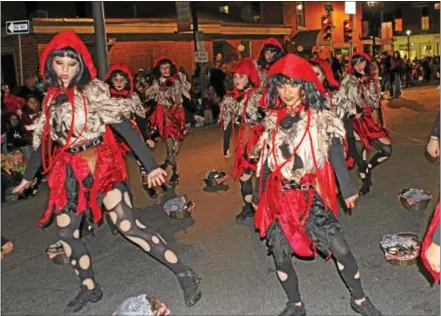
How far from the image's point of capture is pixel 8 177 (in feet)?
31.8

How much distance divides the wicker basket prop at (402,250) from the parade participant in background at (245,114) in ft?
6.00

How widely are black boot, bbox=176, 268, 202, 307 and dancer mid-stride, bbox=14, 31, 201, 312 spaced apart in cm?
2

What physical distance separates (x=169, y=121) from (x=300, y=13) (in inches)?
1101

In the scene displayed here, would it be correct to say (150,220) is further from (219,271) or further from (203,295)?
(203,295)

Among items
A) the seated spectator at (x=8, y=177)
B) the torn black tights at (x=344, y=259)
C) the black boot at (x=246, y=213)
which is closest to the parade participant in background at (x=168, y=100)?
the black boot at (x=246, y=213)

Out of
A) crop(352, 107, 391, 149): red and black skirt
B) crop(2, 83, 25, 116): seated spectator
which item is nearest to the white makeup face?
crop(352, 107, 391, 149): red and black skirt

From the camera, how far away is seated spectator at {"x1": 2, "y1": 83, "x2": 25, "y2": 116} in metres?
11.1

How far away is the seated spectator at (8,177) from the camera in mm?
9412

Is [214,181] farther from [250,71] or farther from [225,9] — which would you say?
[225,9]

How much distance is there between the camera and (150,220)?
7652 mm

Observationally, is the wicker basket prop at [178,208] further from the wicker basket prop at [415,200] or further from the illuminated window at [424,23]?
the illuminated window at [424,23]

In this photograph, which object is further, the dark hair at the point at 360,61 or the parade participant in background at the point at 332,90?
the dark hair at the point at 360,61

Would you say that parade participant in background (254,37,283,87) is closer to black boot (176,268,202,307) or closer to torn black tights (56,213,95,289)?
black boot (176,268,202,307)

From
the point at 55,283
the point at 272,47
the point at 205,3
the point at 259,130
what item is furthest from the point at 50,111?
the point at 205,3
